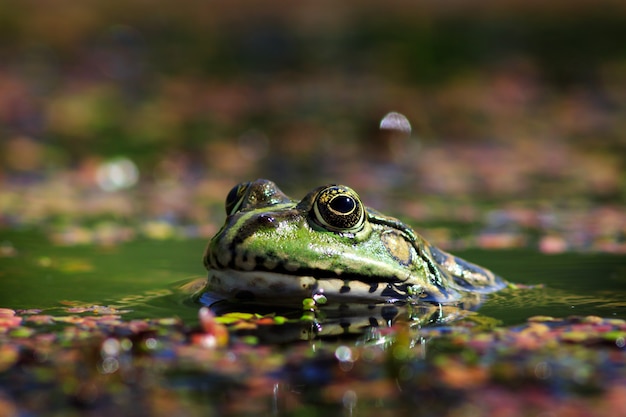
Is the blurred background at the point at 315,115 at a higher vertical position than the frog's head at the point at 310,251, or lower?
higher

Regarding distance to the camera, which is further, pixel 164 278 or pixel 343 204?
pixel 164 278

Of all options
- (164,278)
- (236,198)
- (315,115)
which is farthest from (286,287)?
(315,115)

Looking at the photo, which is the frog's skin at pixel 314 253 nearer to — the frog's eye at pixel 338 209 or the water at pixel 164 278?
the frog's eye at pixel 338 209

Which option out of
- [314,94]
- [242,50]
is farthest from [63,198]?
[242,50]

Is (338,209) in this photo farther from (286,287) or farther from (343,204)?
(286,287)

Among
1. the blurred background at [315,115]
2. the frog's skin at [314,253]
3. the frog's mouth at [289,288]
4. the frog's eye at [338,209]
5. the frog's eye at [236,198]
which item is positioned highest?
the blurred background at [315,115]

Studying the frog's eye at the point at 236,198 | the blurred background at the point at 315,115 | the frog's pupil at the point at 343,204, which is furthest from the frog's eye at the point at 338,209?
the blurred background at the point at 315,115

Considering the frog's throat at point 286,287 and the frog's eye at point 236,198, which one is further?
the frog's eye at point 236,198
